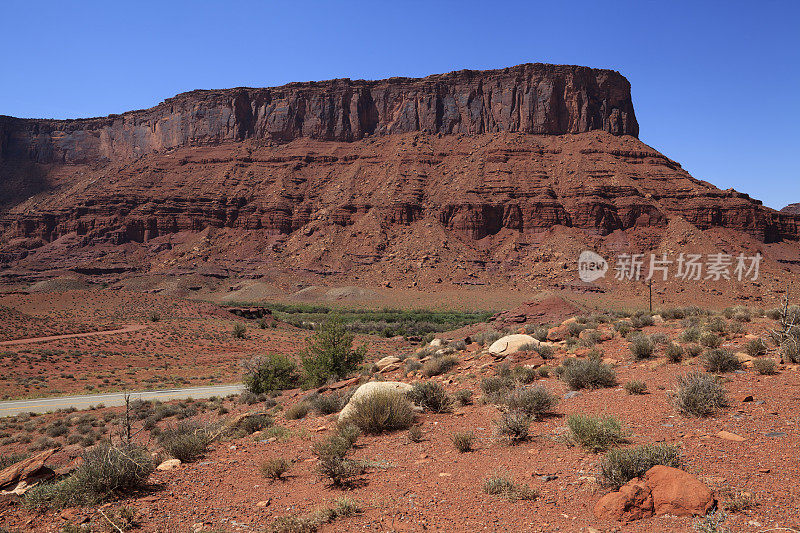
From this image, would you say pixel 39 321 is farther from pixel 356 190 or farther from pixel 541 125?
pixel 541 125

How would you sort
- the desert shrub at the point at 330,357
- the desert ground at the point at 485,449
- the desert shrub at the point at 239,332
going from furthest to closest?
the desert shrub at the point at 239,332 < the desert shrub at the point at 330,357 < the desert ground at the point at 485,449

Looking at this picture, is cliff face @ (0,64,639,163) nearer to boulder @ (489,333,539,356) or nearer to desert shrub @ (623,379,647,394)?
boulder @ (489,333,539,356)

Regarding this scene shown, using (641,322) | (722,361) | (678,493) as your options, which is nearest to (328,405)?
(678,493)

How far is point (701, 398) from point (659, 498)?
3.11 m

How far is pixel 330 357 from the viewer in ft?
60.8

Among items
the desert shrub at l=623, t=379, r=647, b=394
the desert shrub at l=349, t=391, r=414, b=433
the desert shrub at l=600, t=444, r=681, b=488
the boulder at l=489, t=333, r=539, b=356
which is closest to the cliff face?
the boulder at l=489, t=333, r=539, b=356

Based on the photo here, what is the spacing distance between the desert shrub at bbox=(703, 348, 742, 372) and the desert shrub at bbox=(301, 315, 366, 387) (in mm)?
12620

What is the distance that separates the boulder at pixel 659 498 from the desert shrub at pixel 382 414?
4.31 meters

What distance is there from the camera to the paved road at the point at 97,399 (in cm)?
2048

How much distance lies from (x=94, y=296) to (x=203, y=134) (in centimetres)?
7517

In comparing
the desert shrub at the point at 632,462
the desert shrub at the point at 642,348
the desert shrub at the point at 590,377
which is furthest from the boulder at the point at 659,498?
the desert shrub at the point at 642,348

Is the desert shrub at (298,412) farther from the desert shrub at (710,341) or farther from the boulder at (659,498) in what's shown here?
the desert shrub at (710,341)

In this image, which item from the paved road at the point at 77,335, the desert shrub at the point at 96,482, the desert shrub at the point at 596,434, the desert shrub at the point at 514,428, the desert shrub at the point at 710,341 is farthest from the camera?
the paved road at the point at 77,335

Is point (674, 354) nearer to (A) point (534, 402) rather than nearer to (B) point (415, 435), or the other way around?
(A) point (534, 402)
